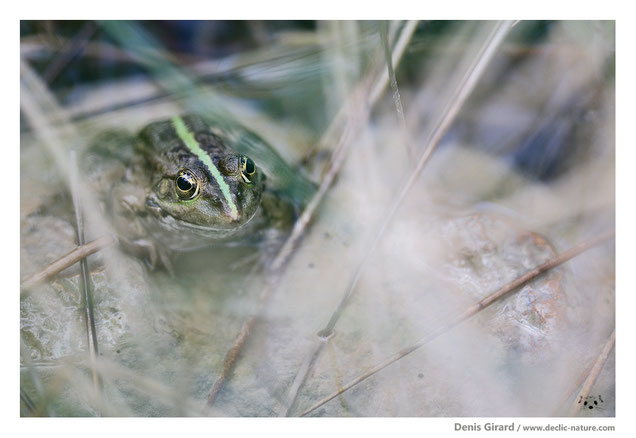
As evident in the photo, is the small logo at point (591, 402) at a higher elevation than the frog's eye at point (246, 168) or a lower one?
lower

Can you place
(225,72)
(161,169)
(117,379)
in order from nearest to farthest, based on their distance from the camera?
(117,379)
(161,169)
(225,72)

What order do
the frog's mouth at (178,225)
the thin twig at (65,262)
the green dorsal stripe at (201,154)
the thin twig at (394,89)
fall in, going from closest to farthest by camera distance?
1. the green dorsal stripe at (201,154)
2. the thin twig at (65,262)
3. the frog's mouth at (178,225)
4. the thin twig at (394,89)

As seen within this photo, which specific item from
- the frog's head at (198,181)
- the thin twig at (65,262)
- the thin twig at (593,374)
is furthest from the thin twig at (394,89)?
the thin twig at (65,262)

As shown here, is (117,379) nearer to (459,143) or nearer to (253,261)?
(253,261)

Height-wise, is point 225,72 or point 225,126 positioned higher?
point 225,72

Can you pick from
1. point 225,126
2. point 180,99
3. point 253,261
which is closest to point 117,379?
point 253,261

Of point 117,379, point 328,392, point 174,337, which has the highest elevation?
point 174,337

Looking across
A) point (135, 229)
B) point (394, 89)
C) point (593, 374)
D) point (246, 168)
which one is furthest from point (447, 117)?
point (135, 229)

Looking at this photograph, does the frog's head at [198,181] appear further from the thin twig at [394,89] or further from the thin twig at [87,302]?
the thin twig at [394,89]
